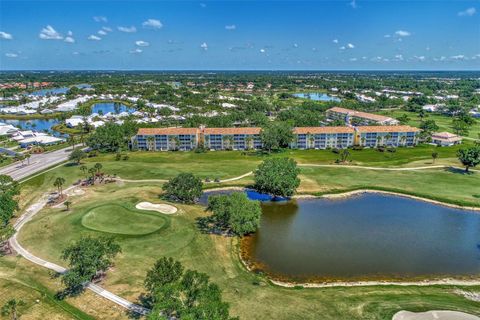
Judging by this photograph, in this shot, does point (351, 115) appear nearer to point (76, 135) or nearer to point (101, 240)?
point (76, 135)

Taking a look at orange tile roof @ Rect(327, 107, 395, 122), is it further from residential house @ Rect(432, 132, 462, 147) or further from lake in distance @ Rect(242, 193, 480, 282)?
lake in distance @ Rect(242, 193, 480, 282)

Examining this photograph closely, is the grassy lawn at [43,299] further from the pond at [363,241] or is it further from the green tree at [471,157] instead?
the green tree at [471,157]

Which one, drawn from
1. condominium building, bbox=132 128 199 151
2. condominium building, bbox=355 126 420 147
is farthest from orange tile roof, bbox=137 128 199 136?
condominium building, bbox=355 126 420 147

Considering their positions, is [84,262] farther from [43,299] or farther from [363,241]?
[363,241]

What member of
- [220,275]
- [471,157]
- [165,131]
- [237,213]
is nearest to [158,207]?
[237,213]

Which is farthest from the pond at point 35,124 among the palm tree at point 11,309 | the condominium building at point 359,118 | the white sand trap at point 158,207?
the condominium building at point 359,118
